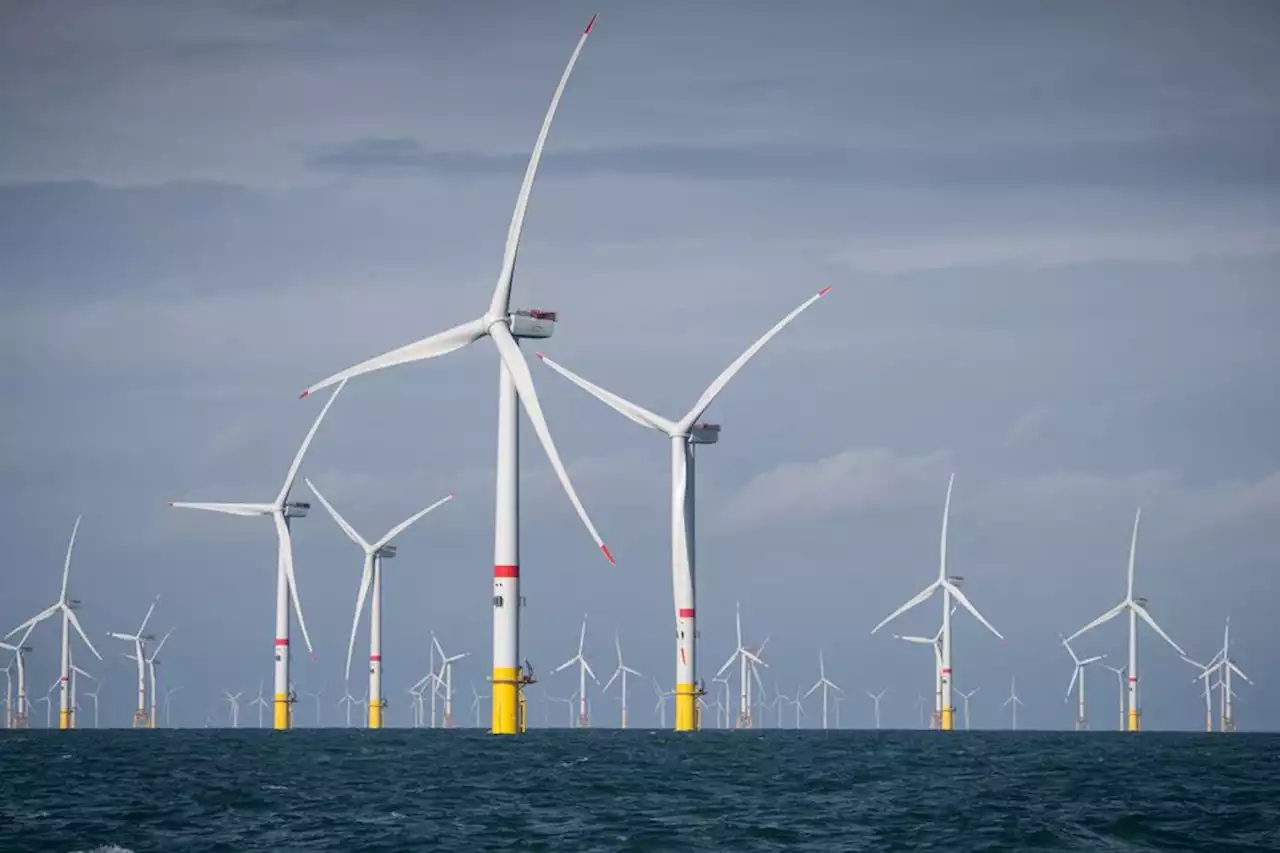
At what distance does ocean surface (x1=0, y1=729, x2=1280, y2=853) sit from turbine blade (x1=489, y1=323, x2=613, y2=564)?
12.2m

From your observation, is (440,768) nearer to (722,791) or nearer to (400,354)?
(722,791)

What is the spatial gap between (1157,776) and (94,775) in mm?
47178

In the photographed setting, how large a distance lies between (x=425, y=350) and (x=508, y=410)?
1012 cm

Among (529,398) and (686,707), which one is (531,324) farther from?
(686,707)

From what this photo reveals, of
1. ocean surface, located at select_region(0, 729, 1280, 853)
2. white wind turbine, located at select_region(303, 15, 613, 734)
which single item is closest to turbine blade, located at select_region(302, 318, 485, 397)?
white wind turbine, located at select_region(303, 15, 613, 734)

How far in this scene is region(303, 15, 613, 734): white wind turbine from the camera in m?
93.9

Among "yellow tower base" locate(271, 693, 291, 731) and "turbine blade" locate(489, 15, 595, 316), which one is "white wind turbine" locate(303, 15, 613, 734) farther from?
"yellow tower base" locate(271, 693, 291, 731)

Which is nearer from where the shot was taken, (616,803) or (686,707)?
(616,803)

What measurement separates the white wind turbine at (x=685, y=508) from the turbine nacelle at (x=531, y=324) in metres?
19.1

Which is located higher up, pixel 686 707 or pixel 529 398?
pixel 529 398

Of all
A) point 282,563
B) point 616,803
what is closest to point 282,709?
point 282,563

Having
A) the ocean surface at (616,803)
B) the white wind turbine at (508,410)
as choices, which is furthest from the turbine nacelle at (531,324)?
the ocean surface at (616,803)

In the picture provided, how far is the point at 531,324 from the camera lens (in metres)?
102

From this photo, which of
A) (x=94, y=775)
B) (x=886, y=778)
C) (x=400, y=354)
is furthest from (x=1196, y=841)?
(x=400, y=354)
